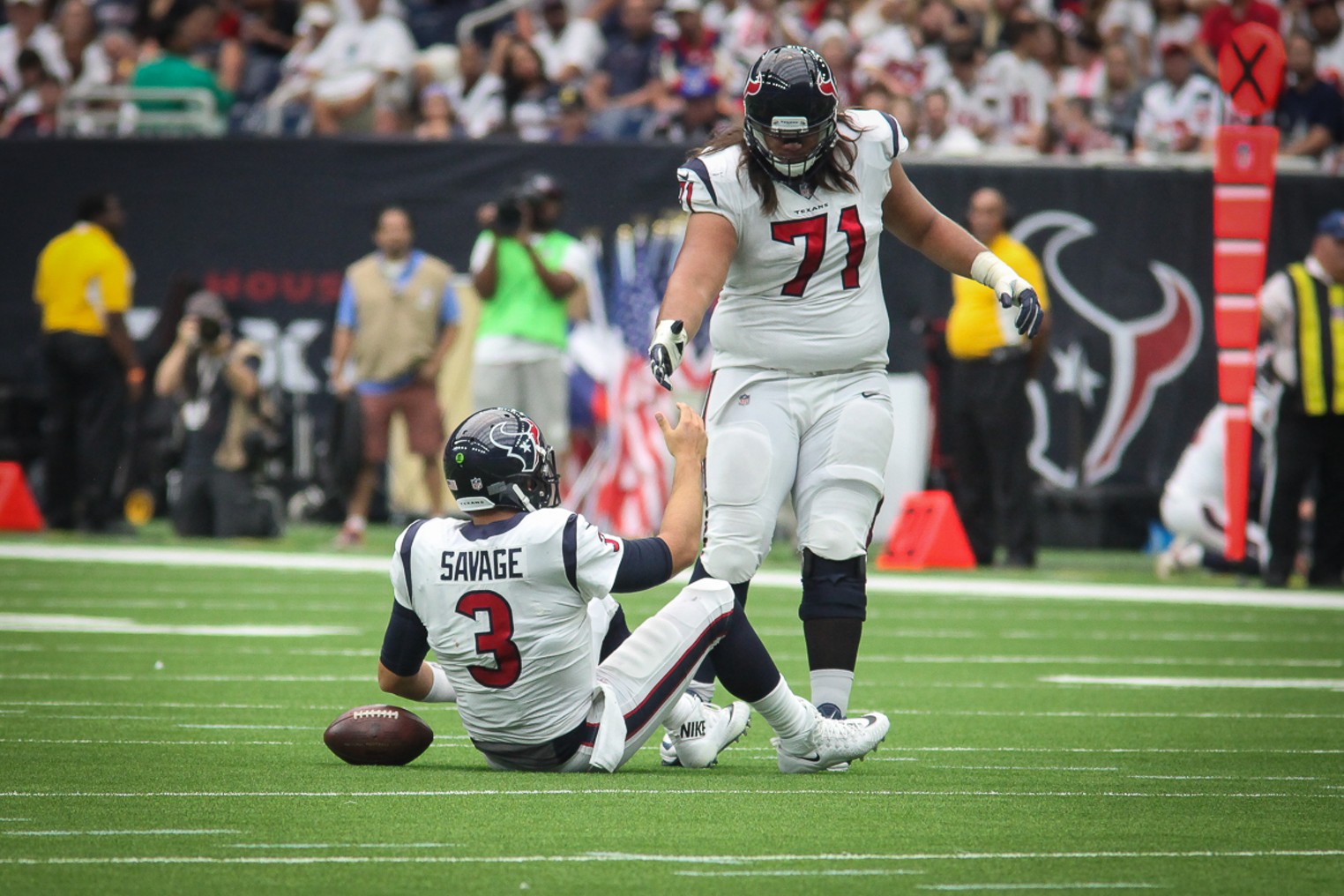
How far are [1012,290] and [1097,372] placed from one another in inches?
360

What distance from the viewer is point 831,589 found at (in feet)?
18.3

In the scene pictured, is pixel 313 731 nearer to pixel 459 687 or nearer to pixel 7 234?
pixel 459 687

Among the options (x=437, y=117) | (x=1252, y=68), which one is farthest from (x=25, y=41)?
(x=1252, y=68)

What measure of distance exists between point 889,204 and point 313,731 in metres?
2.30

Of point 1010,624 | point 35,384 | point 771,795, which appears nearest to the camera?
point 771,795

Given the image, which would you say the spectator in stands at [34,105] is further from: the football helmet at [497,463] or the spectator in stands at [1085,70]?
the football helmet at [497,463]

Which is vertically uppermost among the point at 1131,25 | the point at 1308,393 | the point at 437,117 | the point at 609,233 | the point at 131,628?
the point at 1131,25

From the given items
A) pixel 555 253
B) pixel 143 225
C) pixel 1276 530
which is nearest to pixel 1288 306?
pixel 1276 530

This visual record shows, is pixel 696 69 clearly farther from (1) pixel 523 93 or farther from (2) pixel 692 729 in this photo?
(2) pixel 692 729

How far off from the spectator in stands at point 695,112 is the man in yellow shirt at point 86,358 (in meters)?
4.18

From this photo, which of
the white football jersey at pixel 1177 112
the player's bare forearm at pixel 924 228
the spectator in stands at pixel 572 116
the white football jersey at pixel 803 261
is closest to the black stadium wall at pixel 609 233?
the spectator in stands at pixel 572 116

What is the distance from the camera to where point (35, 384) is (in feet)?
51.8

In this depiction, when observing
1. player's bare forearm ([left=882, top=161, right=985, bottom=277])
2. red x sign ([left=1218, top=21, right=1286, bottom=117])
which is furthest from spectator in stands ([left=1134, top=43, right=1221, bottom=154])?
player's bare forearm ([left=882, top=161, right=985, bottom=277])

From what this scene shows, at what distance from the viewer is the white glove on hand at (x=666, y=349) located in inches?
207
